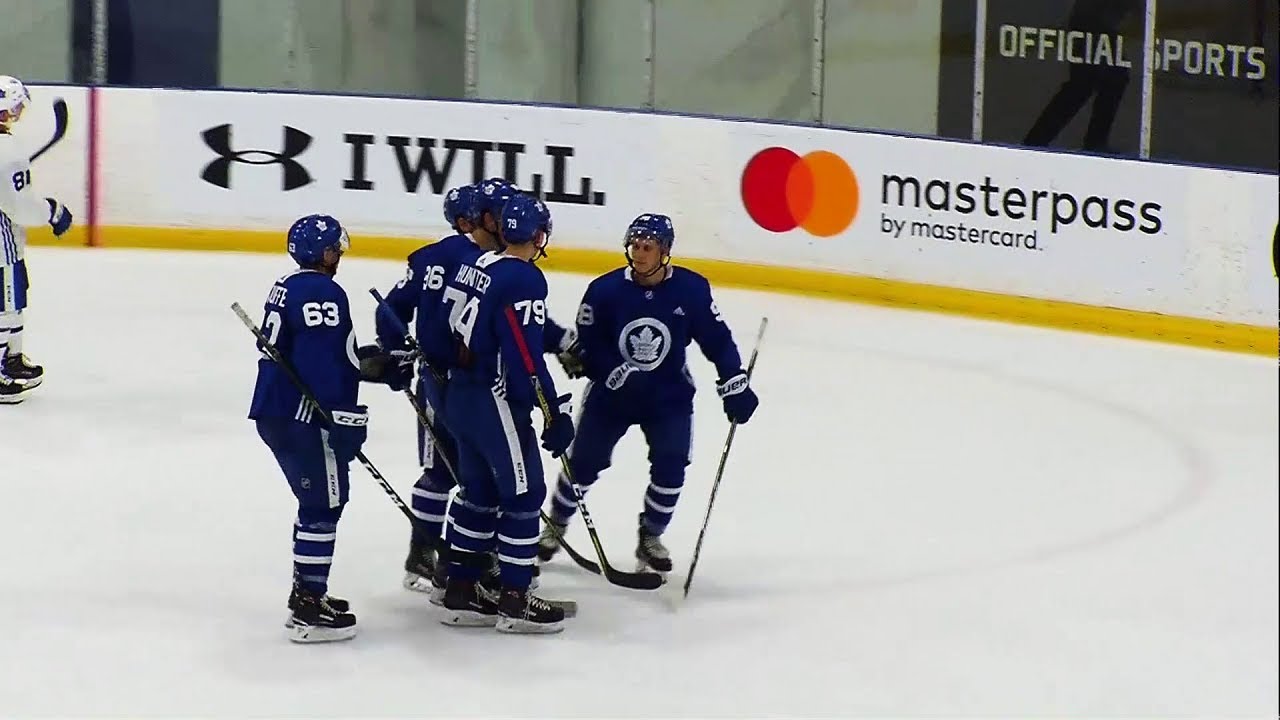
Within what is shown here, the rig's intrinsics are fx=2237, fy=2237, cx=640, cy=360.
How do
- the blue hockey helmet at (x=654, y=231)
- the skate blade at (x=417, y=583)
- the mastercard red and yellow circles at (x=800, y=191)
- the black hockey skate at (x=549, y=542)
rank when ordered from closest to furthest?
the blue hockey helmet at (x=654, y=231)
the skate blade at (x=417, y=583)
the black hockey skate at (x=549, y=542)
the mastercard red and yellow circles at (x=800, y=191)

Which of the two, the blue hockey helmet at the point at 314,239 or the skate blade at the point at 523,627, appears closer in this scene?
the blue hockey helmet at the point at 314,239

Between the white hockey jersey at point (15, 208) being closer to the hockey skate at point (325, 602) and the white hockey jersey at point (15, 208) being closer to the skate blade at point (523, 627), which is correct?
the hockey skate at point (325, 602)

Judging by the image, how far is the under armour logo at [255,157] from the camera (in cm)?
1132

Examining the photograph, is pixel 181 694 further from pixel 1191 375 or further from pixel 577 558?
pixel 1191 375

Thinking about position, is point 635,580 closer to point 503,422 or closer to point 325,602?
point 503,422

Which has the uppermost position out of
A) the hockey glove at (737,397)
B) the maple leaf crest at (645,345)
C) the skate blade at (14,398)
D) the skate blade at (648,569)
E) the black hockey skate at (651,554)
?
the maple leaf crest at (645,345)

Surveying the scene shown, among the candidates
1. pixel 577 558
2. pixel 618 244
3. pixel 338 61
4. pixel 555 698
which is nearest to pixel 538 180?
pixel 618 244

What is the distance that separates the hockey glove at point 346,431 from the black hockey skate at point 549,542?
968 millimetres

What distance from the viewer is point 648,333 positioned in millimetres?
5914

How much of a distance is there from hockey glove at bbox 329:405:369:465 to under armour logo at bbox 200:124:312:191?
236 inches

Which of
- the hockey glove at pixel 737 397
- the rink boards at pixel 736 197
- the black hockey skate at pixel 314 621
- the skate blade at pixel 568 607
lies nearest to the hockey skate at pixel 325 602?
the black hockey skate at pixel 314 621

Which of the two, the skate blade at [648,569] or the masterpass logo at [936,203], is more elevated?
the masterpass logo at [936,203]

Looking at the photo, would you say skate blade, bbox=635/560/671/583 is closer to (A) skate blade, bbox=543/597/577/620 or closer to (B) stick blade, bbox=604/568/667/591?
(B) stick blade, bbox=604/568/667/591

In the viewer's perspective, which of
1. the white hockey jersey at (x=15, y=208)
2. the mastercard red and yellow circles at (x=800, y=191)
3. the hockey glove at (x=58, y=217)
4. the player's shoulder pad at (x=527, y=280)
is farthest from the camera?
the mastercard red and yellow circles at (x=800, y=191)
